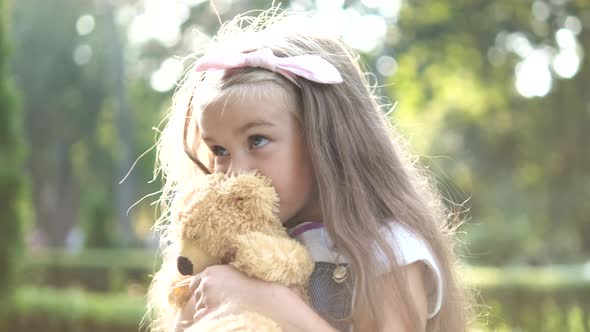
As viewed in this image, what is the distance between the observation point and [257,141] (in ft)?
6.81

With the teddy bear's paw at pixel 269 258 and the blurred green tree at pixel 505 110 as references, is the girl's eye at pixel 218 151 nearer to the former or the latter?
the teddy bear's paw at pixel 269 258

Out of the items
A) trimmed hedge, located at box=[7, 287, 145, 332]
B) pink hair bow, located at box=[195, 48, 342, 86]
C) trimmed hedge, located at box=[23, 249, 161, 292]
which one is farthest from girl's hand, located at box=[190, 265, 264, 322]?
trimmed hedge, located at box=[23, 249, 161, 292]

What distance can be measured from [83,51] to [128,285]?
1673 centimetres

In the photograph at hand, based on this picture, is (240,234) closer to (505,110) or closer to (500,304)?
(500,304)

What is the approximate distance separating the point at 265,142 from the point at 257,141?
2 cm

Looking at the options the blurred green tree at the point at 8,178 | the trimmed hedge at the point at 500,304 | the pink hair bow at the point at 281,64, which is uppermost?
the pink hair bow at the point at 281,64

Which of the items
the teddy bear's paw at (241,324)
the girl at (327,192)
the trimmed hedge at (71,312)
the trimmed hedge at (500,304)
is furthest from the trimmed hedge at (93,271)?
the teddy bear's paw at (241,324)

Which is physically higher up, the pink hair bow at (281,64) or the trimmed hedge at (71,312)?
the pink hair bow at (281,64)

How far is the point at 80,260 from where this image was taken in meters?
16.6

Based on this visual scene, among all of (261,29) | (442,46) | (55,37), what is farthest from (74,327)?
(55,37)

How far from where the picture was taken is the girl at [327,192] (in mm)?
1985

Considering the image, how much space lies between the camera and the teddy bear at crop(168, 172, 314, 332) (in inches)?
78.0

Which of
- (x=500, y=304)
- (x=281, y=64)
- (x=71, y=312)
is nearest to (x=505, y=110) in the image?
(x=500, y=304)

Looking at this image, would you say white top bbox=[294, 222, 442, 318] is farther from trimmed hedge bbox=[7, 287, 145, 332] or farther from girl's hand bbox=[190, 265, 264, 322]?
trimmed hedge bbox=[7, 287, 145, 332]
